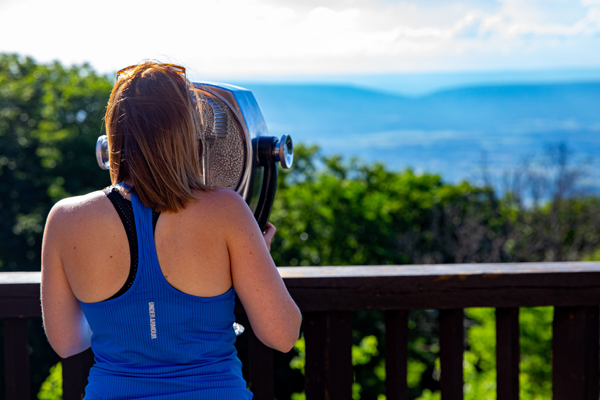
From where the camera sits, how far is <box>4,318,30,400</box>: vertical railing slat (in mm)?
1359

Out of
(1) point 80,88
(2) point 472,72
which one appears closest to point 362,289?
(1) point 80,88

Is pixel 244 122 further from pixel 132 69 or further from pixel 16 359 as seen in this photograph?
pixel 16 359

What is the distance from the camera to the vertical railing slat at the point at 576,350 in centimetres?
143

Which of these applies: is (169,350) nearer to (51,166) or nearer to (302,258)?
(302,258)

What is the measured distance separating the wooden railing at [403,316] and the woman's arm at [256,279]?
1.04ft

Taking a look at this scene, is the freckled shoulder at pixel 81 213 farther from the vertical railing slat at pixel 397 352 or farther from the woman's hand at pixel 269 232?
the vertical railing slat at pixel 397 352

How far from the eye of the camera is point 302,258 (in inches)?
480

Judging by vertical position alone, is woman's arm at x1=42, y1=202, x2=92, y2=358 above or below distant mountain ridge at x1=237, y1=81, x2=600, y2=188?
below

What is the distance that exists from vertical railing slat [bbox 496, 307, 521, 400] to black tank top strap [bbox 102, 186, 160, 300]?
3.15ft

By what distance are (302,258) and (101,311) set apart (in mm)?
11305

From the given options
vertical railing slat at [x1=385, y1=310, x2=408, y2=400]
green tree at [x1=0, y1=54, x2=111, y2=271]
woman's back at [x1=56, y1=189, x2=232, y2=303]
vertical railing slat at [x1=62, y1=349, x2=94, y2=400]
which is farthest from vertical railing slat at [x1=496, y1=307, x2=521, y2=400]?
green tree at [x1=0, y1=54, x2=111, y2=271]

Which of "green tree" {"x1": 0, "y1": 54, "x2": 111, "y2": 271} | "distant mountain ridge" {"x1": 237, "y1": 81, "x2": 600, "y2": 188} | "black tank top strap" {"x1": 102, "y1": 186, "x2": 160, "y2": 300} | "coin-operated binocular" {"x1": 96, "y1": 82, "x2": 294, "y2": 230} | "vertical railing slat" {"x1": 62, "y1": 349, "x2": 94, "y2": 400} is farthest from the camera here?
"distant mountain ridge" {"x1": 237, "y1": 81, "x2": 600, "y2": 188}

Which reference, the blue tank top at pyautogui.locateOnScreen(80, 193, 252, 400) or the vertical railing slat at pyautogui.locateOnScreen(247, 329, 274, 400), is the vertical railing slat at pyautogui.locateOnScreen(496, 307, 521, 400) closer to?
the vertical railing slat at pyautogui.locateOnScreen(247, 329, 274, 400)

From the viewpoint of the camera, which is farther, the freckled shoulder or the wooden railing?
the wooden railing
